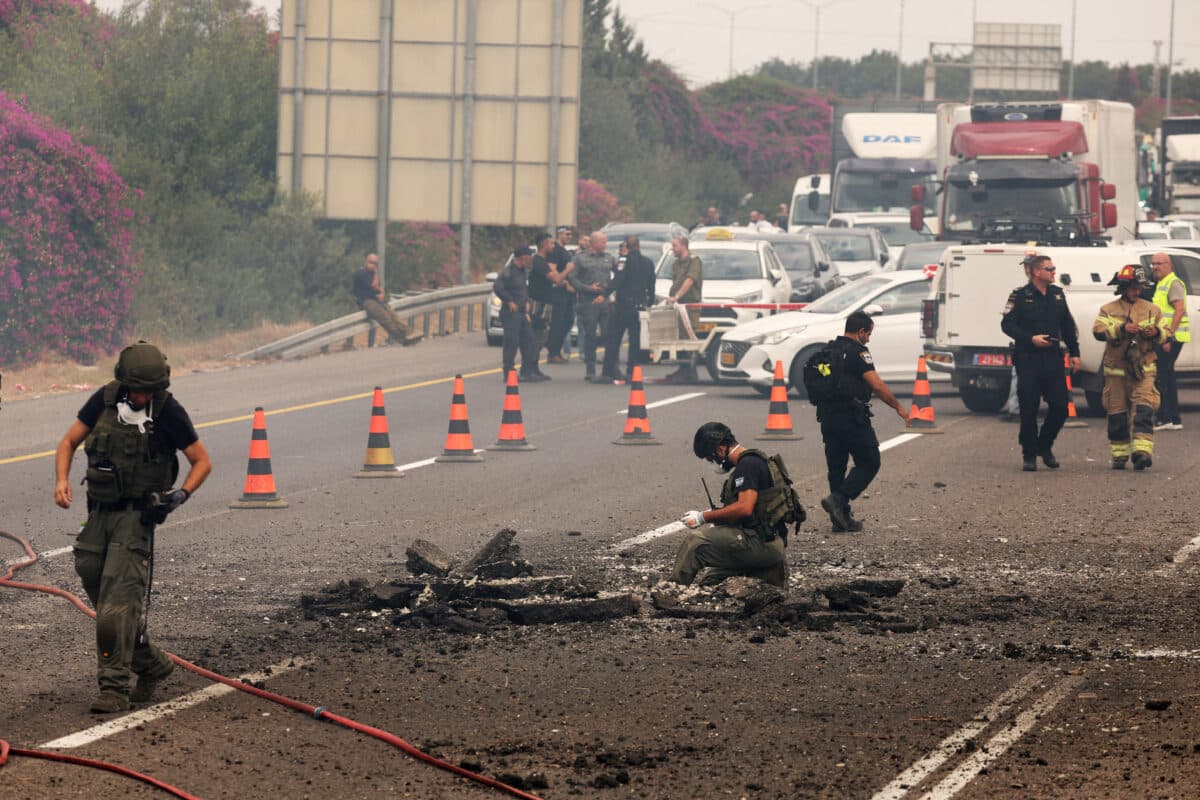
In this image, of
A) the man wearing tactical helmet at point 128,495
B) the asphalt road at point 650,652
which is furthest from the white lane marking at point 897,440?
the man wearing tactical helmet at point 128,495

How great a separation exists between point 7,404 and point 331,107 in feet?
41.6

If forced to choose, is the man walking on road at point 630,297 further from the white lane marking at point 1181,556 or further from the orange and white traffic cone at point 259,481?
the white lane marking at point 1181,556

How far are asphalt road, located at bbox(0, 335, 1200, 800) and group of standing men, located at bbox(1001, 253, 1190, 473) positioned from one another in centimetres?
31

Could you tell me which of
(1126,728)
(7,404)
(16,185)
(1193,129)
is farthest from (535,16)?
(1126,728)

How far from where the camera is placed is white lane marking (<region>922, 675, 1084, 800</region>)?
272 inches

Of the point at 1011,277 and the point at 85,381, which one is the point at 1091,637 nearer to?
the point at 1011,277

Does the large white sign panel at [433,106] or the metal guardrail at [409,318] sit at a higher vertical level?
the large white sign panel at [433,106]

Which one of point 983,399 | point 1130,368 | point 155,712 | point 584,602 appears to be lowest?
point 155,712

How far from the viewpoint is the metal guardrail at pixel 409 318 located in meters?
28.5

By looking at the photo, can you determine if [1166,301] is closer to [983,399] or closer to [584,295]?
[983,399]

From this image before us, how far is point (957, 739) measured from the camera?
299 inches

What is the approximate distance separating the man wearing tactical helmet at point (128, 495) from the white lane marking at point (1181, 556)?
5.95m

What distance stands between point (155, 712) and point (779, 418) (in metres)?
11.6

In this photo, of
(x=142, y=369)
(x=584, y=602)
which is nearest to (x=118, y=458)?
(x=142, y=369)
